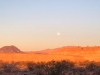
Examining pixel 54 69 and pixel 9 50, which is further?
pixel 9 50

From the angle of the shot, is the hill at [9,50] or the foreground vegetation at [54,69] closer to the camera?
the foreground vegetation at [54,69]

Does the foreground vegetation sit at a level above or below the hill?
below

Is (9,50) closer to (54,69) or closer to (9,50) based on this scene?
(9,50)

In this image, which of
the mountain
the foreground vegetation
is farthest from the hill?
the foreground vegetation

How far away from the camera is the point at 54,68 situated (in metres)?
22.0

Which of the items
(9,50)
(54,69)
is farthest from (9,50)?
(54,69)

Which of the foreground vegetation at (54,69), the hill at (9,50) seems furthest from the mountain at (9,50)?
the foreground vegetation at (54,69)

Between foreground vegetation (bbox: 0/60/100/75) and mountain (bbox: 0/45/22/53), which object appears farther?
mountain (bbox: 0/45/22/53)

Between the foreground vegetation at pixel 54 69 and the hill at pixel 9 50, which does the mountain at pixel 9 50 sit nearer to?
the hill at pixel 9 50

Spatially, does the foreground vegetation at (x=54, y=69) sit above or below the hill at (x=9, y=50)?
below

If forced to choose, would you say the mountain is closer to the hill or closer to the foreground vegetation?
the hill

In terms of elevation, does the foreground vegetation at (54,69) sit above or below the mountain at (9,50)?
below

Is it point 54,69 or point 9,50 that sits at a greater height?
point 9,50

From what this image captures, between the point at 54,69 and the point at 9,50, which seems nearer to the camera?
the point at 54,69
